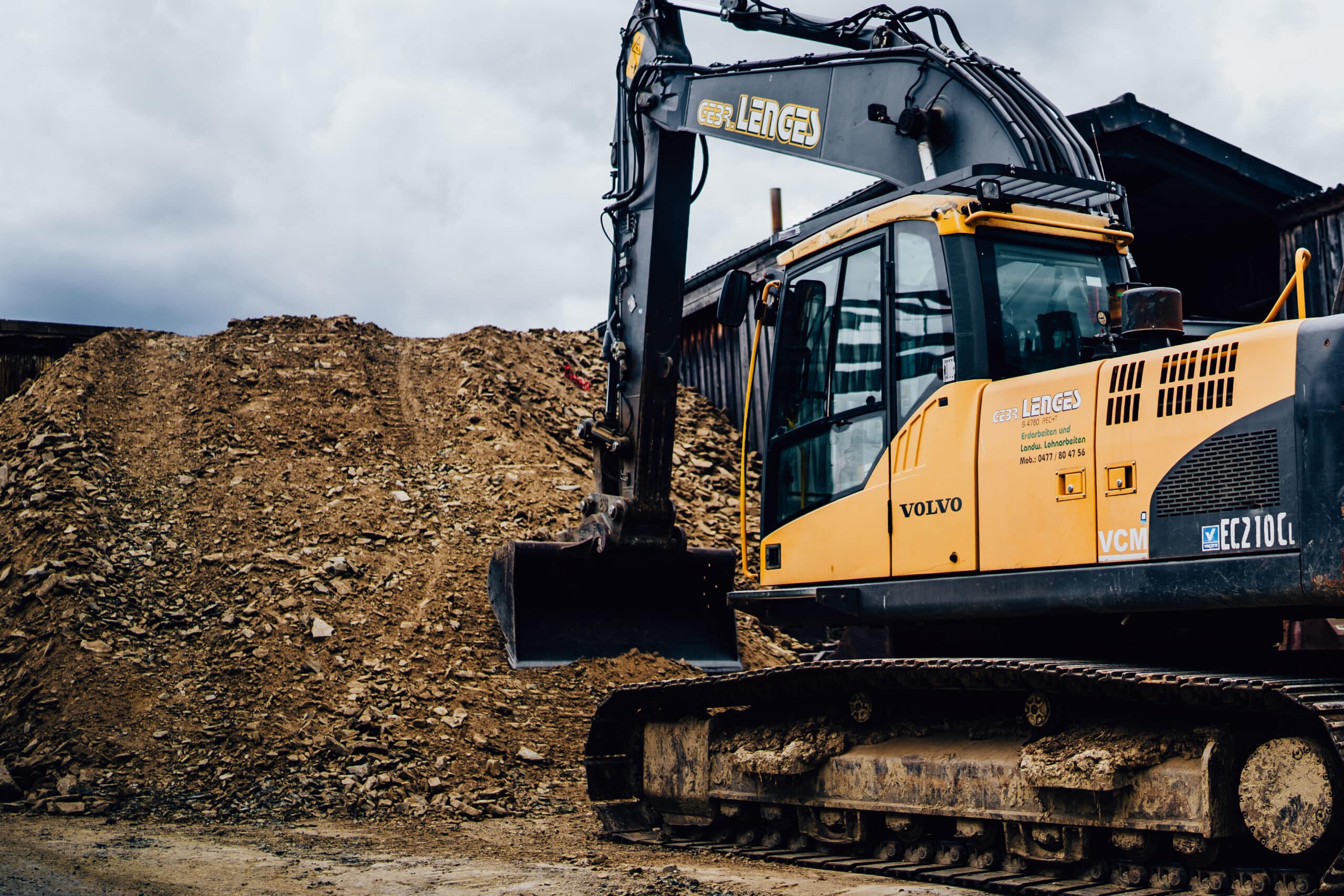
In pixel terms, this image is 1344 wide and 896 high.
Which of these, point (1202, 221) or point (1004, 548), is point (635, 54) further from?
point (1202, 221)

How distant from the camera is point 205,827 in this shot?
23.8 feet

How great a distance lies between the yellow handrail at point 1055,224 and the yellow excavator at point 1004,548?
0.5 inches

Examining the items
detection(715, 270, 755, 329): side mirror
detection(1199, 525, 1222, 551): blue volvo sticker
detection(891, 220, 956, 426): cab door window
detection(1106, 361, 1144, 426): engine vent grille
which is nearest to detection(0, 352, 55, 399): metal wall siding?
detection(715, 270, 755, 329): side mirror

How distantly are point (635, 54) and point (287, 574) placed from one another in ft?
17.2

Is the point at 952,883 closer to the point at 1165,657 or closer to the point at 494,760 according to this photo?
the point at 1165,657

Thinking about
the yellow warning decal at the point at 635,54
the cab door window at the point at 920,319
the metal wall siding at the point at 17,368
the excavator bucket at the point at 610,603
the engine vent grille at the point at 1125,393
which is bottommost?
the excavator bucket at the point at 610,603

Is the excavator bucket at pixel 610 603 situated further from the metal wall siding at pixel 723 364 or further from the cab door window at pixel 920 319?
the metal wall siding at pixel 723 364

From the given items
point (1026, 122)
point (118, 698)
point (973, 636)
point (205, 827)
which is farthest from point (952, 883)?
point (118, 698)

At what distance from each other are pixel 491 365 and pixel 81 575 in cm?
707

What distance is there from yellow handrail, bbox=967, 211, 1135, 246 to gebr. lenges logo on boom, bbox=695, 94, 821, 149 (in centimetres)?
195

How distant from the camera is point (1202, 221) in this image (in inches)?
609

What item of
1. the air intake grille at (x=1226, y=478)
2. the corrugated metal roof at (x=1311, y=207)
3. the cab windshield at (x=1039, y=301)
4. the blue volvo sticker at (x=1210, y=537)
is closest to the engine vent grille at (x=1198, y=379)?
the air intake grille at (x=1226, y=478)

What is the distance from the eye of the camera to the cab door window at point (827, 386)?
6.07 m

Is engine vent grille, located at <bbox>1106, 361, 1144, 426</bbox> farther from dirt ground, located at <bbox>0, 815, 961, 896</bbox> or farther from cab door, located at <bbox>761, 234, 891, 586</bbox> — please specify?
A: dirt ground, located at <bbox>0, 815, 961, 896</bbox>
